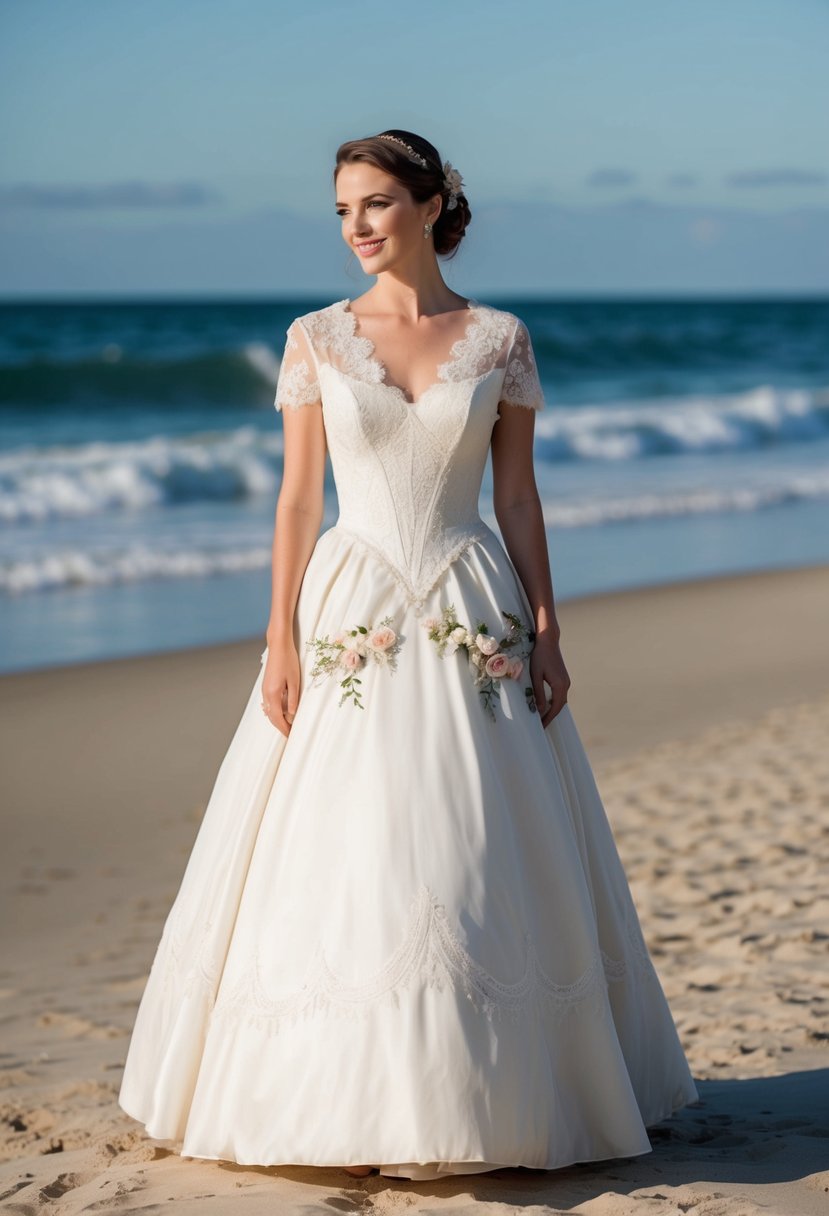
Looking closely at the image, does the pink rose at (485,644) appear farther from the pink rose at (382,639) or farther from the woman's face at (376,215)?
the woman's face at (376,215)

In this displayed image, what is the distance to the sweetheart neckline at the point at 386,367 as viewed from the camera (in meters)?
3.29

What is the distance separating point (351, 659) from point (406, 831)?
377 millimetres

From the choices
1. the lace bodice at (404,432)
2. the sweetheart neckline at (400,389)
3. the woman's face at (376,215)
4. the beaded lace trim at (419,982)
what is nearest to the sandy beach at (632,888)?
the beaded lace trim at (419,982)

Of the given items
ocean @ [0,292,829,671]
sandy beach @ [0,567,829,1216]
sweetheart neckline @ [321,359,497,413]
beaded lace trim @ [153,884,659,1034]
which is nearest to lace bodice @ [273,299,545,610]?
sweetheart neckline @ [321,359,497,413]

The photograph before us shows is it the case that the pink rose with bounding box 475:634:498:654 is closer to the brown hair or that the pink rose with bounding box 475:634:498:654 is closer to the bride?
the bride

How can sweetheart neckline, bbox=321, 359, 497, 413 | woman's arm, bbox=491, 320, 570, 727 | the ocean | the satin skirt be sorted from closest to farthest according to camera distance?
1. the satin skirt
2. sweetheart neckline, bbox=321, 359, 497, 413
3. woman's arm, bbox=491, 320, 570, 727
4. the ocean

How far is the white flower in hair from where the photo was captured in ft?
11.3

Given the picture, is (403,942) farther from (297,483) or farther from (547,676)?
(297,483)

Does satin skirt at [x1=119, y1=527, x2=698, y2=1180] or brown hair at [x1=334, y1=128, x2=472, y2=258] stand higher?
brown hair at [x1=334, y1=128, x2=472, y2=258]

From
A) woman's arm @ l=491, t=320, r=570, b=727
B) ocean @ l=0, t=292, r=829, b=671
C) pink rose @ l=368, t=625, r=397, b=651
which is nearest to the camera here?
pink rose @ l=368, t=625, r=397, b=651

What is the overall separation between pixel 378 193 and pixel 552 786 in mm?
1315

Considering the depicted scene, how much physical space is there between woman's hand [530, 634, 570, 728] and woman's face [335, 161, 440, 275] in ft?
2.92

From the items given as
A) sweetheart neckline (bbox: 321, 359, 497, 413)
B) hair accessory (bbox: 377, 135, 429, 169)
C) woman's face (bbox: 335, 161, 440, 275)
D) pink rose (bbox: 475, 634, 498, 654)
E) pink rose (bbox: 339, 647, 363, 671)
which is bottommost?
pink rose (bbox: 339, 647, 363, 671)

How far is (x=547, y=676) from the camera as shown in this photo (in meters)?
3.29
